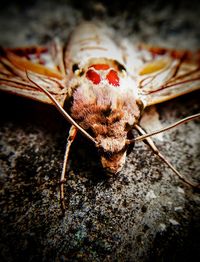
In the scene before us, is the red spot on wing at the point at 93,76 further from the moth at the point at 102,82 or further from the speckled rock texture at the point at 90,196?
the speckled rock texture at the point at 90,196

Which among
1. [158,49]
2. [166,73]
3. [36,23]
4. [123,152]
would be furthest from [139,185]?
[36,23]

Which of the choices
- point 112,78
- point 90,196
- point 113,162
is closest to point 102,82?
point 112,78

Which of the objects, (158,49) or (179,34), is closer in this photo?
(158,49)

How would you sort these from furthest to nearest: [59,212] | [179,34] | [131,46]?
[179,34] → [131,46] → [59,212]

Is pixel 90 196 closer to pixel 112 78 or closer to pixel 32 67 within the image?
pixel 112 78

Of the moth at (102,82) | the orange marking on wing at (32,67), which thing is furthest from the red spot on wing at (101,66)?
the orange marking on wing at (32,67)

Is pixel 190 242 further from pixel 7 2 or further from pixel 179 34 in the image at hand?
pixel 7 2
